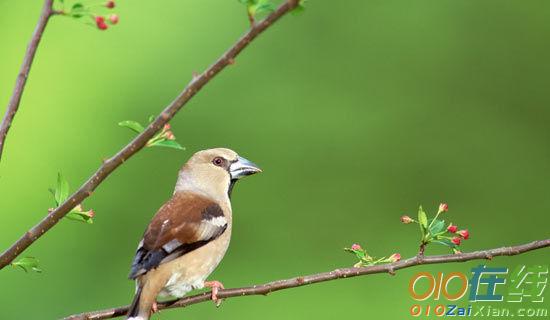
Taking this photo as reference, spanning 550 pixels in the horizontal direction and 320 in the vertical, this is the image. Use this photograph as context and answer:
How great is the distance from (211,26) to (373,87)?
1.74 m

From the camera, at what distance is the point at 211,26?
27.3 feet

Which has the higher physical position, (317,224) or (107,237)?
(317,224)

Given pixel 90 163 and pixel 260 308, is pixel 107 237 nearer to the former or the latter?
pixel 90 163

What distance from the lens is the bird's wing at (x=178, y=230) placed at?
3.62 metres

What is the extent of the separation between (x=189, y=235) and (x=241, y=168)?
0.83 metres

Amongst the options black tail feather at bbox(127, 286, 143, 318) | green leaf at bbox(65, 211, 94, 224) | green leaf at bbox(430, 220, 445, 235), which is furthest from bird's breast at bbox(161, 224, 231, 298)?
green leaf at bbox(430, 220, 445, 235)

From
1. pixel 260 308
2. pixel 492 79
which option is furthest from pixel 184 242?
pixel 492 79

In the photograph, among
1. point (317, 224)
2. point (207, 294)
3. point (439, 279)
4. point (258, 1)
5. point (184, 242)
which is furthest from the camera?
point (317, 224)

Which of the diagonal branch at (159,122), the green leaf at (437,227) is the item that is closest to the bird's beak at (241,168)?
the green leaf at (437,227)

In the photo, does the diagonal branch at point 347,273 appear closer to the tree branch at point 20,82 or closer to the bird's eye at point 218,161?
the tree branch at point 20,82

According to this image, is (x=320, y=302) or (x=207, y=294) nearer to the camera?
(x=207, y=294)

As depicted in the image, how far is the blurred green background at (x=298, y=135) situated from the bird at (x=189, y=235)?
2374mm

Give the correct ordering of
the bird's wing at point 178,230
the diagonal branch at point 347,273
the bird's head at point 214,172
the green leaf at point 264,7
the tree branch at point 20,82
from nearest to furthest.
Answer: the green leaf at point 264,7 < the tree branch at point 20,82 < the diagonal branch at point 347,273 < the bird's wing at point 178,230 < the bird's head at point 214,172

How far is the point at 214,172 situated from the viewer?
4594mm
